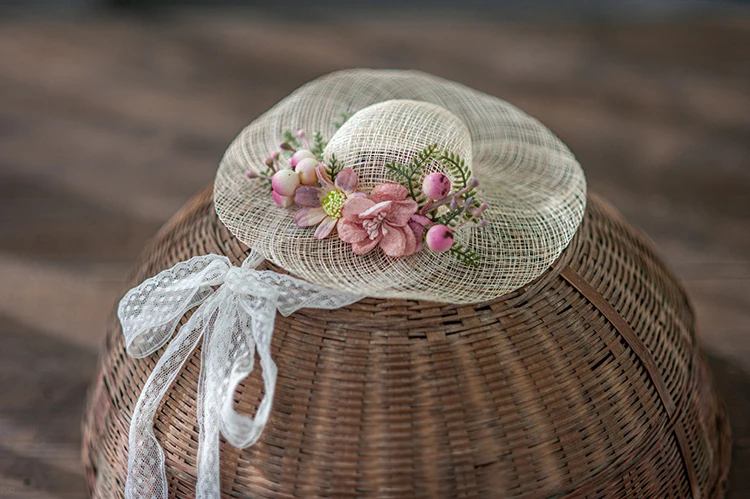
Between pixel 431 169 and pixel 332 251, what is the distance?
5.8 inches

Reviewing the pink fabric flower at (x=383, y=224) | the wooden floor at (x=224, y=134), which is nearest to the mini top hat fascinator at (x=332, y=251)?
the pink fabric flower at (x=383, y=224)

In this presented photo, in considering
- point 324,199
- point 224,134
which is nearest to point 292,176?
point 324,199

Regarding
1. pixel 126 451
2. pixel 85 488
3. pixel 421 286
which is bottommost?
pixel 85 488

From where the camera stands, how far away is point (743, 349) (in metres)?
1.50

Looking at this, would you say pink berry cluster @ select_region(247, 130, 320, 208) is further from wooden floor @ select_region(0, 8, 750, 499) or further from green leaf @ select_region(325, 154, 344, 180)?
wooden floor @ select_region(0, 8, 750, 499)

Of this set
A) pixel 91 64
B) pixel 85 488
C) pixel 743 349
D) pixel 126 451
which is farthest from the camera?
pixel 91 64

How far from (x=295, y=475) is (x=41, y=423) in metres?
0.69

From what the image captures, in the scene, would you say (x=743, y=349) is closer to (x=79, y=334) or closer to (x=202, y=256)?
(x=202, y=256)

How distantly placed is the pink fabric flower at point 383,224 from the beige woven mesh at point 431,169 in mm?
20

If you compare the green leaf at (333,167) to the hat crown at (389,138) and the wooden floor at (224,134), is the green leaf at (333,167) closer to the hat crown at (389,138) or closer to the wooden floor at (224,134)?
the hat crown at (389,138)

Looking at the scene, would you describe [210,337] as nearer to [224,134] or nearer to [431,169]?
[431,169]

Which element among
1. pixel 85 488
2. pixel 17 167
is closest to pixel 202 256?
pixel 85 488

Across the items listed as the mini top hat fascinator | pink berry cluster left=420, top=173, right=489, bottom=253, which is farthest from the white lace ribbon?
pink berry cluster left=420, top=173, right=489, bottom=253

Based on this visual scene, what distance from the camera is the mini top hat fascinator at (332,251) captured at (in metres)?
0.91
